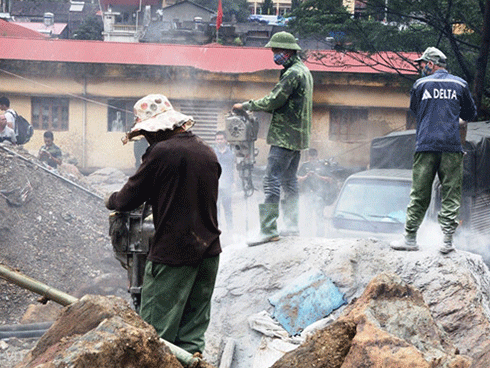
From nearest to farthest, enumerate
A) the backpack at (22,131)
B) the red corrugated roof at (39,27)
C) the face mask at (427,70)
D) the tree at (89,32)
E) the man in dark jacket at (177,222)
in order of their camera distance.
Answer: the man in dark jacket at (177,222)
the face mask at (427,70)
the backpack at (22,131)
the tree at (89,32)
the red corrugated roof at (39,27)

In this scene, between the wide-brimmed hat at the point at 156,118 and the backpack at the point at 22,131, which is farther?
the backpack at the point at 22,131

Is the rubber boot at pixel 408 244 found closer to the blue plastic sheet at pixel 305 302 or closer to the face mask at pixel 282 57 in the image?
the blue plastic sheet at pixel 305 302

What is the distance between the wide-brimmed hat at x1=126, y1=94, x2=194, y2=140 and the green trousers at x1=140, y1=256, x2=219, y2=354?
0.82 m

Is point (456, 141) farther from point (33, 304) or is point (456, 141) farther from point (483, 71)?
point (483, 71)

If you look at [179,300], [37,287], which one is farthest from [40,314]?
[179,300]

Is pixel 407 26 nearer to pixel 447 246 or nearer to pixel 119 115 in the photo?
pixel 119 115

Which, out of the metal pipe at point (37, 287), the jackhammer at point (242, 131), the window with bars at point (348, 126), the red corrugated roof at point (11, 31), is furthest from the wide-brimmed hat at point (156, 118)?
the red corrugated roof at point (11, 31)

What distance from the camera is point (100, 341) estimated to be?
315cm

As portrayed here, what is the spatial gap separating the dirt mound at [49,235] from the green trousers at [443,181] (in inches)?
183

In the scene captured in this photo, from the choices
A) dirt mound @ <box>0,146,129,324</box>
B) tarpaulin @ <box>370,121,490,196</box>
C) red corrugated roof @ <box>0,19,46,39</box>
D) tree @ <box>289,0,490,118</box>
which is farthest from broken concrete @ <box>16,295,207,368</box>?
red corrugated roof @ <box>0,19,46,39</box>

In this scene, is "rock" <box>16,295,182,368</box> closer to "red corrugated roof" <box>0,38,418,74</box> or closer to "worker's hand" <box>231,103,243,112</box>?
"worker's hand" <box>231,103,243,112</box>

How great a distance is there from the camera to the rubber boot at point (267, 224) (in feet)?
23.7

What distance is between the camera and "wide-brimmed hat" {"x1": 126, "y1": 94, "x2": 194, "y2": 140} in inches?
177

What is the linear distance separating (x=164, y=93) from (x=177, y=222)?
56.6 feet
